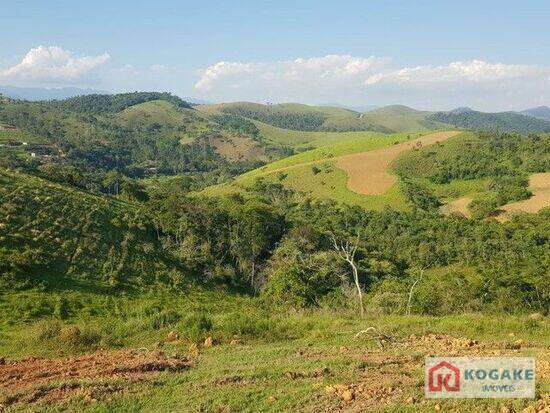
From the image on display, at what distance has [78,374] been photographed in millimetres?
13484

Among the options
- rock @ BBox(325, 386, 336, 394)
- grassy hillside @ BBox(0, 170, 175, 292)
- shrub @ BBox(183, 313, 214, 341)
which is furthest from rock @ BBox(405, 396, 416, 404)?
grassy hillside @ BBox(0, 170, 175, 292)

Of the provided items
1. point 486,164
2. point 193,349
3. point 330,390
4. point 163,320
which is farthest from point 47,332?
point 486,164

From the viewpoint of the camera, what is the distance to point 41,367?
14.4 metres

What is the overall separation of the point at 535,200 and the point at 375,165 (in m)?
43.6

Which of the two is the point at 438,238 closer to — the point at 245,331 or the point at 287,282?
the point at 287,282

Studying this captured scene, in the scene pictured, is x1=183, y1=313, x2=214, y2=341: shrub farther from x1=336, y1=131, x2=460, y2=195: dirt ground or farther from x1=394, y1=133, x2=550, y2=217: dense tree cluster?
x1=336, y1=131, x2=460, y2=195: dirt ground

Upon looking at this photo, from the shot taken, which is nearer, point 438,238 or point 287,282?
point 287,282

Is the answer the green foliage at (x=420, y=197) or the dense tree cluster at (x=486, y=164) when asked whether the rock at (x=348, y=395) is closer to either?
the green foliage at (x=420, y=197)

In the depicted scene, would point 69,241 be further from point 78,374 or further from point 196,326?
point 78,374

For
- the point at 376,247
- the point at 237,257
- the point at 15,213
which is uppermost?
the point at 15,213

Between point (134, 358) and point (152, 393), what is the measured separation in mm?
3455

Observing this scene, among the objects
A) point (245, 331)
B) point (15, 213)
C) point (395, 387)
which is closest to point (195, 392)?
point (395, 387)

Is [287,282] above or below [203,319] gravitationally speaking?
below

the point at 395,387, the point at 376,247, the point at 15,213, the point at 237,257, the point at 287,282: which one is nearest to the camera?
the point at 395,387
